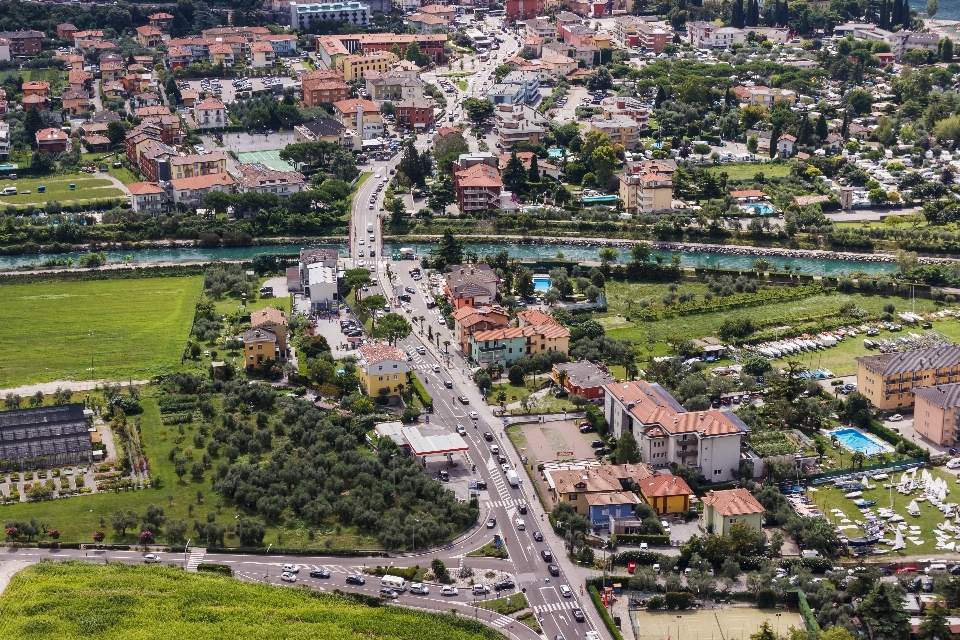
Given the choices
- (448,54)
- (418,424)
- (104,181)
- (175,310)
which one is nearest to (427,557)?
A: (418,424)

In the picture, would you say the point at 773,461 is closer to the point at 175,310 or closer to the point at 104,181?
the point at 175,310

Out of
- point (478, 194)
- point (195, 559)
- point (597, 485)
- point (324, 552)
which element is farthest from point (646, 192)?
point (195, 559)

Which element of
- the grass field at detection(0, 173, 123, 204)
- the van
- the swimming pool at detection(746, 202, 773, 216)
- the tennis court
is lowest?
the van

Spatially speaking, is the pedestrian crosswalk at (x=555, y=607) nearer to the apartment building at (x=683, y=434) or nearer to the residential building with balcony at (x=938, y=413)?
the apartment building at (x=683, y=434)

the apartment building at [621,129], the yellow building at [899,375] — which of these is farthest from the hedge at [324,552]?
the apartment building at [621,129]

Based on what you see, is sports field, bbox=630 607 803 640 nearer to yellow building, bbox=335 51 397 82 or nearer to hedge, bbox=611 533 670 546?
hedge, bbox=611 533 670 546

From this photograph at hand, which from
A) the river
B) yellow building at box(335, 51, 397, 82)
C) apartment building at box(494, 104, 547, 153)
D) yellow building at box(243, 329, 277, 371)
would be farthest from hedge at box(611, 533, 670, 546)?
yellow building at box(335, 51, 397, 82)

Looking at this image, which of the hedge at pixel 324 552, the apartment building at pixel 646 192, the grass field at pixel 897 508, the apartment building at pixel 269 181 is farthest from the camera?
the apartment building at pixel 269 181
